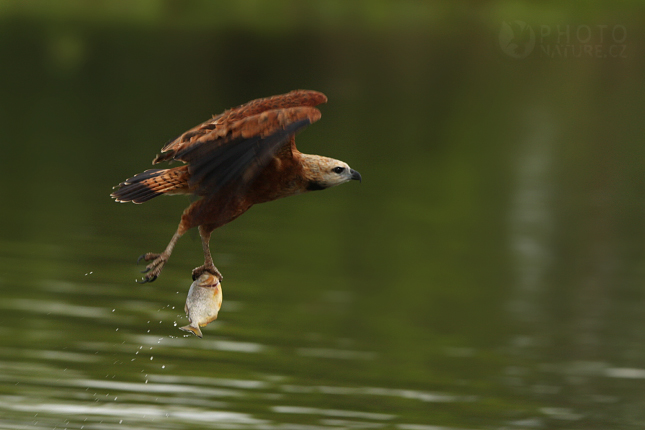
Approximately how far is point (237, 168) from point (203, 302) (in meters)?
0.89

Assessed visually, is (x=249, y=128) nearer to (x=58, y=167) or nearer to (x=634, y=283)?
(x=634, y=283)

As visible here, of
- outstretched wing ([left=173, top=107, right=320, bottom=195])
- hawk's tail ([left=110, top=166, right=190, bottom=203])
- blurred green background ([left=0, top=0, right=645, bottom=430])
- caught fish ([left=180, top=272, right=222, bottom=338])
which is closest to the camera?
outstretched wing ([left=173, top=107, right=320, bottom=195])

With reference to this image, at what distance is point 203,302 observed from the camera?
6988 mm

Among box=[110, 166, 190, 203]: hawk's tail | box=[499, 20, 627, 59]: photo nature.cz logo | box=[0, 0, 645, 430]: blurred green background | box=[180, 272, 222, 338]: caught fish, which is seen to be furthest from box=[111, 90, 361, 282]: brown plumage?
box=[499, 20, 627, 59]: photo nature.cz logo

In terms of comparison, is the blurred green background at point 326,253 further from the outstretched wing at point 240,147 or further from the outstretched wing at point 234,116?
the outstretched wing at point 240,147

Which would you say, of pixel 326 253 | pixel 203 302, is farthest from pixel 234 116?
pixel 326 253

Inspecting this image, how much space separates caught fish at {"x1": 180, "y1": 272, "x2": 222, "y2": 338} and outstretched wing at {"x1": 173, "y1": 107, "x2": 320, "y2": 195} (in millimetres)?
645

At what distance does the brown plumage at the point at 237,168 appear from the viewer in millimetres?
6723

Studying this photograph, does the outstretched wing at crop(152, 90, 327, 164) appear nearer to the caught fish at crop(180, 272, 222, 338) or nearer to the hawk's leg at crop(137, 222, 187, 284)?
the hawk's leg at crop(137, 222, 187, 284)

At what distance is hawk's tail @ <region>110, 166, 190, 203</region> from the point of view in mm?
7031

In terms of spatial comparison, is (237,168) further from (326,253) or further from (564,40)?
(564,40)

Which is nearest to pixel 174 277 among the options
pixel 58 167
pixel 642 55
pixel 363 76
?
pixel 58 167

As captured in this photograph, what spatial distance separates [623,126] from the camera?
42.1 meters

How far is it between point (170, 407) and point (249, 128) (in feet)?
19.3
